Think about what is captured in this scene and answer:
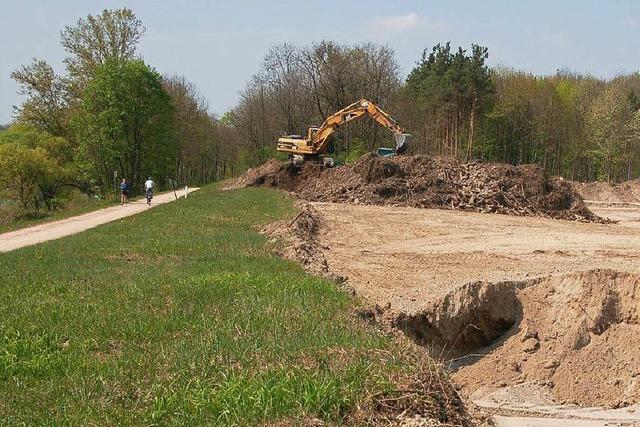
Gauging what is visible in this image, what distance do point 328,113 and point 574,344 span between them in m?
56.3

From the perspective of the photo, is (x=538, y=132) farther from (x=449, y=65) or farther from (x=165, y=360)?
(x=165, y=360)

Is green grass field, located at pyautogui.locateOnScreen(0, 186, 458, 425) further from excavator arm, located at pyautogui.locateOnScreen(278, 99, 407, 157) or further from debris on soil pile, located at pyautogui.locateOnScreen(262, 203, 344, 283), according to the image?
excavator arm, located at pyautogui.locateOnScreen(278, 99, 407, 157)

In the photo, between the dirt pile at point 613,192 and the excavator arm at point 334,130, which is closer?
the excavator arm at point 334,130

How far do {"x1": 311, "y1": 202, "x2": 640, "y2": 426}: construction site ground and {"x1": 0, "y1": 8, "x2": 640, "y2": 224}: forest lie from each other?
79.9 ft

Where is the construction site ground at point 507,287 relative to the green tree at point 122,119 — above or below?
below

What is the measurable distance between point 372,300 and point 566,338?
11.2 feet

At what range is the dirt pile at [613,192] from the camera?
1802 inches

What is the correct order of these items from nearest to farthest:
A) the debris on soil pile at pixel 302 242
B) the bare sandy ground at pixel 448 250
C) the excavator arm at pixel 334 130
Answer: the bare sandy ground at pixel 448 250
the debris on soil pile at pixel 302 242
the excavator arm at pixel 334 130

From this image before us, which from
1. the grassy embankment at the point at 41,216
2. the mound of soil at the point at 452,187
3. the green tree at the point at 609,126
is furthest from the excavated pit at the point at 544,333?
the green tree at the point at 609,126

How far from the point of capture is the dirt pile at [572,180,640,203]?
45.8 m

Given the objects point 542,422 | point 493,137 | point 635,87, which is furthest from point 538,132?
point 542,422

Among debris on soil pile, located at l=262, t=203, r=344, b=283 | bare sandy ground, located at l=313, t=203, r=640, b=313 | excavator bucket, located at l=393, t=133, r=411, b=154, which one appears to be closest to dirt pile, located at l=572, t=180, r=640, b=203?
excavator bucket, located at l=393, t=133, r=411, b=154

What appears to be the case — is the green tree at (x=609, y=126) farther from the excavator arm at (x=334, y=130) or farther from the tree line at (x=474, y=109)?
the excavator arm at (x=334, y=130)

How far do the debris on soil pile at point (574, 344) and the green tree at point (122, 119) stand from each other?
42572 mm
